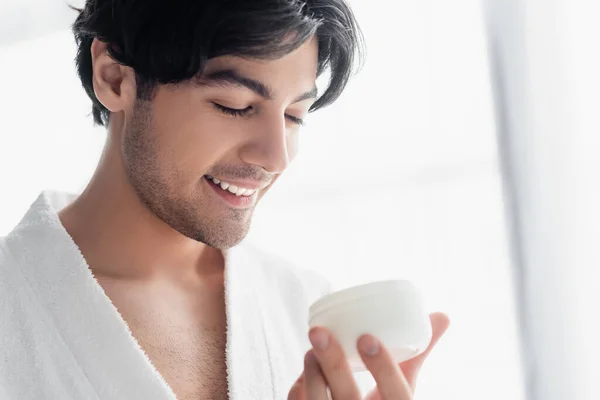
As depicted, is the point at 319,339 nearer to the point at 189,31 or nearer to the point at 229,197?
the point at 229,197

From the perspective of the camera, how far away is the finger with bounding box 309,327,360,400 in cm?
82

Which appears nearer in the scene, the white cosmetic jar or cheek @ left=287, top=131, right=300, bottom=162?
the white cosmetic jar

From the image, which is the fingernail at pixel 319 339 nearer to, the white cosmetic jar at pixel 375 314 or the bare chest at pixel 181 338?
the white cosmetic jar at pixel 375 314

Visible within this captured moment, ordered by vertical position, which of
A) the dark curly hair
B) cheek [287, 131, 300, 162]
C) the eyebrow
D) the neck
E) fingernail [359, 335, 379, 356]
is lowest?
fingernail [359, 335, 379, 356]

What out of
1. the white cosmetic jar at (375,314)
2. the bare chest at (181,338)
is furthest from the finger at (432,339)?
the bare chest at (181,338)

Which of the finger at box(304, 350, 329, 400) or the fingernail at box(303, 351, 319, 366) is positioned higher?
the fingernail at box(303, 351, 319, 366)

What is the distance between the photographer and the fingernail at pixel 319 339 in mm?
820

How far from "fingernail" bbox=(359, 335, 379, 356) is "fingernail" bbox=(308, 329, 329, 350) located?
0.04 m

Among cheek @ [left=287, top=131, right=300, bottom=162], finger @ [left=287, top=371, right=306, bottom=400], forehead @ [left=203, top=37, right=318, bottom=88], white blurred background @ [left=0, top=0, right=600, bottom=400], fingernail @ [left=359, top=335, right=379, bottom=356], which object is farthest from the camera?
white blurred background @ [left=0, top=0, right=600, bottom=400]

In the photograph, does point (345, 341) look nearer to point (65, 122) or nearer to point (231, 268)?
point (231, 268)

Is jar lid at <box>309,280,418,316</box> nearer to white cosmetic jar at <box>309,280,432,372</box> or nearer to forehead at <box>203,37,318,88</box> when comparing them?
white cosmetic jar at <box>309,280,432,372</box>

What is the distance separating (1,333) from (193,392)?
0.88 ft

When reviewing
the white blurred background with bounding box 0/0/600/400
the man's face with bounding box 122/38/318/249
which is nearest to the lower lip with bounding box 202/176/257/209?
the man's face with bounding box 122/38/318/249

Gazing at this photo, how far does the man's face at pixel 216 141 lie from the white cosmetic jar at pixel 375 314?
29 cm
